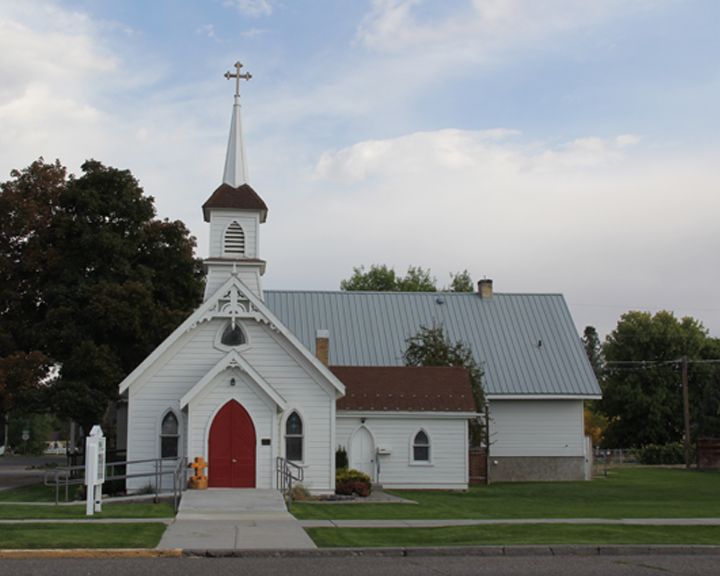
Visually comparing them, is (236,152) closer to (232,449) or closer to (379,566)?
(232,449)

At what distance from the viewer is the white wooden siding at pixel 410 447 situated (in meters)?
34.1

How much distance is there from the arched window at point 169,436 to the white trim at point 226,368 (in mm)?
1378

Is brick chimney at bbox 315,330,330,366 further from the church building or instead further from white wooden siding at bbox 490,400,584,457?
white wooden siding at bbox 490,400,584,457

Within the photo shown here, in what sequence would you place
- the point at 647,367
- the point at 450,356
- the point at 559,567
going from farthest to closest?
the point at 647,367 < the point at 450,356 < the point at 559,567

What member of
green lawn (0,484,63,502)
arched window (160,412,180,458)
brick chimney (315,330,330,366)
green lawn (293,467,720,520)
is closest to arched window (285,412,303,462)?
arched window (160,412,180,458)

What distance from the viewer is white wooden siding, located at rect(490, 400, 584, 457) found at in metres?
41.8

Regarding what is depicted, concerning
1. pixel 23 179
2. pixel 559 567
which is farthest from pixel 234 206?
pixel 559 567

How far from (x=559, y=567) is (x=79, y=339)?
1031 inches

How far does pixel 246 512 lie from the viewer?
24.0m

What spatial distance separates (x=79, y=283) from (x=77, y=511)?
15803mm

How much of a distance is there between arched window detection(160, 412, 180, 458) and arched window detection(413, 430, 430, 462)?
28.0ft

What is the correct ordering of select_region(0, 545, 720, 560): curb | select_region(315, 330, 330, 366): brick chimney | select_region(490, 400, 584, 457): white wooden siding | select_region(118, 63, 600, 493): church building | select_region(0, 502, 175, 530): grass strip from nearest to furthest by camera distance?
1. select_region(0, 545, 720, 560): curb
2. select_region(0, 502, 175, 530): grass strip
3. select_region(118, 63, 600, 493): church building
4. select_region(315, 330, 330, 366): brick chimney
5. select_region(490, 400, 584, 457): white wooden siding

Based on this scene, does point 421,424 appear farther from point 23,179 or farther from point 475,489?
point 23,179

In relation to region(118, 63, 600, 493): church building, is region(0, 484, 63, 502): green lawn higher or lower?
lower
